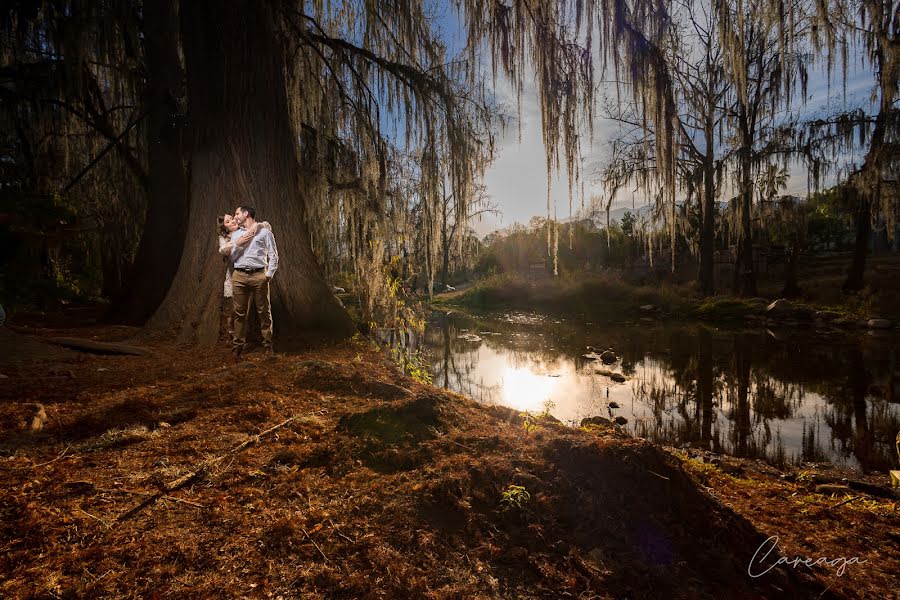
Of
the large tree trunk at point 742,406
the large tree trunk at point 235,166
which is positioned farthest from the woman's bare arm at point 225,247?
the large tree trunk at point 742,406

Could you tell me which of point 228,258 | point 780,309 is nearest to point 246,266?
point 228,258

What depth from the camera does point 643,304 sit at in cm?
1572

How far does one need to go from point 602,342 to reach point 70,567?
1038 centimetres

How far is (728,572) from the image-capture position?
1.52 m

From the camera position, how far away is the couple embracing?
157 inches

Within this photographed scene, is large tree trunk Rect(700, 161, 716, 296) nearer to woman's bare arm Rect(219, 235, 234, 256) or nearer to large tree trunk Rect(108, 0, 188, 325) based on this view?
large tree trunk Rect(108, 0, 188, 325)

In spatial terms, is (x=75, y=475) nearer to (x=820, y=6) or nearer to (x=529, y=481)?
(x=529, y=481)

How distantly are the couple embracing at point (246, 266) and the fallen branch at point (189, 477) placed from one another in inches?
82.2

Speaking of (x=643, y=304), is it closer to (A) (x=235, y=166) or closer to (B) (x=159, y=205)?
(A) (x=235, y=166)

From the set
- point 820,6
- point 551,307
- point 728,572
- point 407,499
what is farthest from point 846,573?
point 551,307

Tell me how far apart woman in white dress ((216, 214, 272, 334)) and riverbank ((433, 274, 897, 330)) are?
12.9 m

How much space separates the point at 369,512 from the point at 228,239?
351 centimetres

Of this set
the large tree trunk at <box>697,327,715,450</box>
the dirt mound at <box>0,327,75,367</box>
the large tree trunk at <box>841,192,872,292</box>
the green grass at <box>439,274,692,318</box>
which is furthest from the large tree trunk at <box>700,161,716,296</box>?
the dirt mound at <box>0,327,75,367</box>
